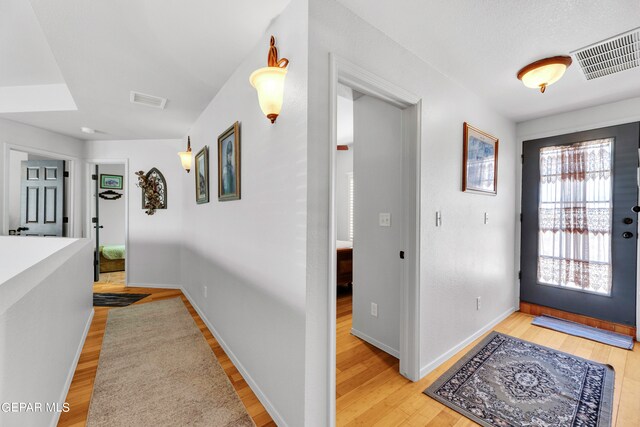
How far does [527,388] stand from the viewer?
1.89 metres

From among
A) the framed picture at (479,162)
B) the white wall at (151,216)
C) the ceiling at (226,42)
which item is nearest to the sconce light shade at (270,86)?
the ceiling at (226,42)

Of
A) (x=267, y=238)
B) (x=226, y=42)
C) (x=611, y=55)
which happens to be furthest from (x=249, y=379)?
(x=611, y=55)

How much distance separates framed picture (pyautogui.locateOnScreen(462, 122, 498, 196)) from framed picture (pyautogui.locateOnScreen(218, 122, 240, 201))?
1.93m

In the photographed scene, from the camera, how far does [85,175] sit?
14.0 feet

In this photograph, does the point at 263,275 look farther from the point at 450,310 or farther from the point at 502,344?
the point at 502,344

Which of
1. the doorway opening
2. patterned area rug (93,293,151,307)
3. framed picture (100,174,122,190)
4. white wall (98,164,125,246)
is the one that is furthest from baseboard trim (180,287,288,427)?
white wall (98,164,125,246)

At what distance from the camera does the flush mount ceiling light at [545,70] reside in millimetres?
1916

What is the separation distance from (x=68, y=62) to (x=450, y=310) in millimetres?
3642

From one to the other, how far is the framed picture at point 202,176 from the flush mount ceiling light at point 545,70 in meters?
2.91

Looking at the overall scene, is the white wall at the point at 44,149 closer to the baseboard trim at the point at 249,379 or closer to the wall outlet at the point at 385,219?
the baseboard trim at the point at 249,379

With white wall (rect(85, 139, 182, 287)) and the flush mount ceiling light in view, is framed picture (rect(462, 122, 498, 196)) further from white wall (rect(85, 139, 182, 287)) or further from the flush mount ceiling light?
Answer: white wall (rect(85, 139, 182, 287))

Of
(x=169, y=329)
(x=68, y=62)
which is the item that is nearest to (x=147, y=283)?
(x=169, y=329)

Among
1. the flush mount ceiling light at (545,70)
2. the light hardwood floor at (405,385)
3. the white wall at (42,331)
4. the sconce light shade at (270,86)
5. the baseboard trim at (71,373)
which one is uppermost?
the flush mount ceiling light at (545,70)

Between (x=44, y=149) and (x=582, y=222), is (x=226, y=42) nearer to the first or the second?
(x=44, y=149)
